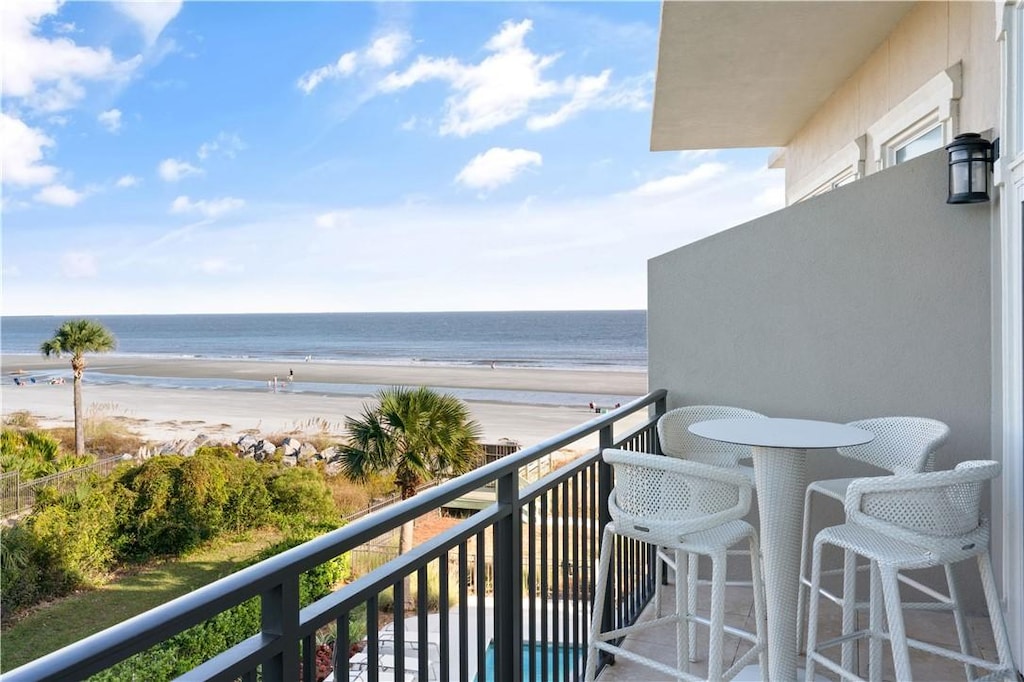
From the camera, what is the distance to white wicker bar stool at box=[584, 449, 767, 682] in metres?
2.13

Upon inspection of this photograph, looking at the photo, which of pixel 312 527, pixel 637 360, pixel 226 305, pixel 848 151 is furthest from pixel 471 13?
pixel 848 151

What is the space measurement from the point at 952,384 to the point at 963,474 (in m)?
1.35

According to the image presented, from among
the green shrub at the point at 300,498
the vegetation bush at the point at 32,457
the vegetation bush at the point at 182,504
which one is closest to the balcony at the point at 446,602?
the green shrub at the point at 300,498

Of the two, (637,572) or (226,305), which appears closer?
(637,572)

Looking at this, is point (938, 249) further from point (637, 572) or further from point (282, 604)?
point (282, 604)

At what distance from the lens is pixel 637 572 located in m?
3.29

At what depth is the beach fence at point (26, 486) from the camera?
49.7 feet

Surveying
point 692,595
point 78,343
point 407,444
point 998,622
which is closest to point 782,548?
point 692,595

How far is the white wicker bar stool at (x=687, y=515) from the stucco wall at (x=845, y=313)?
1.49m

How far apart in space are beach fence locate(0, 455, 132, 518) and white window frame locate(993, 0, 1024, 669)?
54.6 ft

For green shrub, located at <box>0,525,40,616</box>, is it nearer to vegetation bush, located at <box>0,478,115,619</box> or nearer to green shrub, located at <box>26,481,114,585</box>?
vegetation bush, located at <box>0,478,115,619</box>

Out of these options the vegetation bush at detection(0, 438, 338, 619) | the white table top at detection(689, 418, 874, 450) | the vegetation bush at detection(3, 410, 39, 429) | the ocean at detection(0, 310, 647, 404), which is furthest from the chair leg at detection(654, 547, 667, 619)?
the vegetation bush at detection(3, 410, 39, 429)

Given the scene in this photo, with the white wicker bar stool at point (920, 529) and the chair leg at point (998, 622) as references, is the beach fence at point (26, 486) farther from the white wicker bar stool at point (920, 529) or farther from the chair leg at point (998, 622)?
the chair leg at point (998, 622)

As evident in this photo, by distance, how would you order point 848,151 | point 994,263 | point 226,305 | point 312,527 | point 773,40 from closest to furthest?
point 994,263, point 773,40, point 848,151, point 312,527, point 226,305
